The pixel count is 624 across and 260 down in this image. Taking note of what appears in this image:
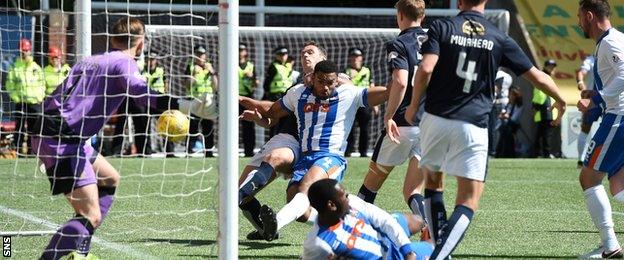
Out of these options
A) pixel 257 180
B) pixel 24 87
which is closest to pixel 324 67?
pixel 257 180

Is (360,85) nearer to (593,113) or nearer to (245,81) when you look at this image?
(245,81)

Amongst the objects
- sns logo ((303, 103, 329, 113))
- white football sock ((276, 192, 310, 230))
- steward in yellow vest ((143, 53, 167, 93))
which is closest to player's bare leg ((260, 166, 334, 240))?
white football sock ((276, 192, 310, 230))

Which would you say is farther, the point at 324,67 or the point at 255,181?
the point at 255,181

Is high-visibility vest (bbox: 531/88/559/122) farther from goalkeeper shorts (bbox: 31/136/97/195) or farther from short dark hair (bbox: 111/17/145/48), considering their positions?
goalkeeper shorts (bbox: 31/136/97/195)

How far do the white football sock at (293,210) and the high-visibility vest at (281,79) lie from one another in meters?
12.5

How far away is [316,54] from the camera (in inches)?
382

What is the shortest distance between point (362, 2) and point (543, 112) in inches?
210

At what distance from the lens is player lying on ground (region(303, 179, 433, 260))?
7.00 m

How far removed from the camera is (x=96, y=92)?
7.44 m

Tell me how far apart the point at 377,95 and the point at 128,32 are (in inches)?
98.0

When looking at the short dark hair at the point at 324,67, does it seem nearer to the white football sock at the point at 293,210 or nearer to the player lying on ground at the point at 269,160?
the player lying on ground at the point at 269,160

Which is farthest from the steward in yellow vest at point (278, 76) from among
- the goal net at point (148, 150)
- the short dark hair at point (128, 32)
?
the short dark hair at point (128, 32)

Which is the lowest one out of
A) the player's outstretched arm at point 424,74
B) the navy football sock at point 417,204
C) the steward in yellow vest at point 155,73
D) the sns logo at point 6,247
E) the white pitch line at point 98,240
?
the steward in yellow vest at point 155,73

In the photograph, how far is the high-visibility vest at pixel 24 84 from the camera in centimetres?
1112
